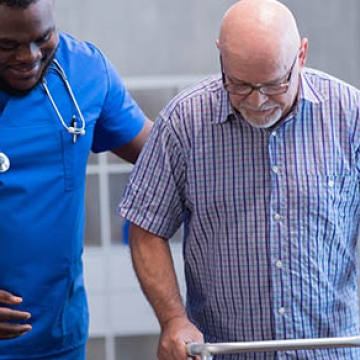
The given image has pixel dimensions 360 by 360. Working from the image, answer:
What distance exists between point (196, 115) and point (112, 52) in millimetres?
1262

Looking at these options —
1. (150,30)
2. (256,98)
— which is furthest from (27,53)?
(150,30)

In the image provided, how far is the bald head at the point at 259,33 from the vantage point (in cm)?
186

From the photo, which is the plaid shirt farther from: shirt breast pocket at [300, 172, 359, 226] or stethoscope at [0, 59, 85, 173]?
stethoscope at [0, 59, 85, 173]

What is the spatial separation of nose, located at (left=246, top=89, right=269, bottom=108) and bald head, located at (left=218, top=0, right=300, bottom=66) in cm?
7

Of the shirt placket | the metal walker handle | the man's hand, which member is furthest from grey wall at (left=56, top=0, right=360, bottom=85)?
the metal walker handle

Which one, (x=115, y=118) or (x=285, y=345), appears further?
(x=115, y=118)

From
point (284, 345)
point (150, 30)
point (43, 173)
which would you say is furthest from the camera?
point (150, 30)

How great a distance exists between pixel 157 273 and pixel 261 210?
0.83 feet

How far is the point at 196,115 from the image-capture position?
2053 mm

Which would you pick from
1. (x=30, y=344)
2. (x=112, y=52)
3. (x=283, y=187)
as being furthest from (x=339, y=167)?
(x=112, y=52)

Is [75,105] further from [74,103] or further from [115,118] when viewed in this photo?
[115,118]

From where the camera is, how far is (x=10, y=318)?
2.08 m

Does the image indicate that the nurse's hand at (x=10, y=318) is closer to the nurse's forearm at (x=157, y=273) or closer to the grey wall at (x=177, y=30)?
the nurse's forearm at (x=157, y=273)

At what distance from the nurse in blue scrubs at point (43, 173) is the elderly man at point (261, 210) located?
0.68ft
